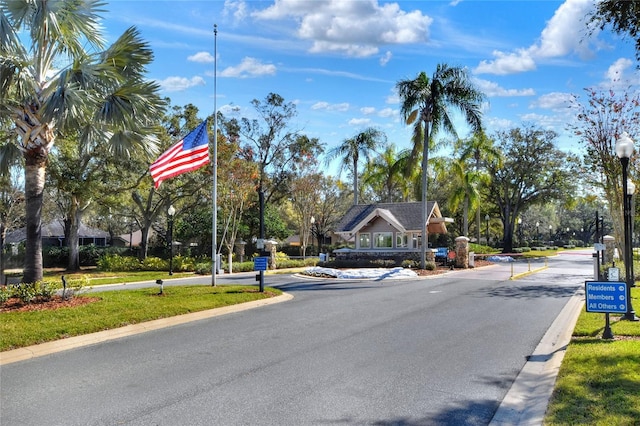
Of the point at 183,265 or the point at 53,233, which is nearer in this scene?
the point at 183,265

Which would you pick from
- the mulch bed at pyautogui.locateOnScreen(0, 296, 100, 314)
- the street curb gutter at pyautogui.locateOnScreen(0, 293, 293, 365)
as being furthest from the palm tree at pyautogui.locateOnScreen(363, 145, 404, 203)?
the mulch bed at pyautogui.locateOnScreen(0, 296, 100, 314)

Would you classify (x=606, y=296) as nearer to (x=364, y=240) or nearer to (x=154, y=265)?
(x=364, y=240)

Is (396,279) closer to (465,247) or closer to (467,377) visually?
A: (465,247)

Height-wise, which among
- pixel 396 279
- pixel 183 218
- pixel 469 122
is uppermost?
pixel 469 122

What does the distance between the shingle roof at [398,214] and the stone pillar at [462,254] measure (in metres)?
2.86

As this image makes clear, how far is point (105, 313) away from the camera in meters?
10.6

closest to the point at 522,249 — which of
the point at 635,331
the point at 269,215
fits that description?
the point at 269,215

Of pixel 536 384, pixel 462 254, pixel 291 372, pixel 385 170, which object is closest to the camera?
pixel 536 384

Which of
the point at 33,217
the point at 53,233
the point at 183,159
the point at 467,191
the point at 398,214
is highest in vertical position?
the point at 467,191

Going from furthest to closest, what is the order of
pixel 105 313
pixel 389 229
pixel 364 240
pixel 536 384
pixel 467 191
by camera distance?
pixel 467 191
pixel 364 240
pixel 389 229
pixel 105 313
pixel 536 384

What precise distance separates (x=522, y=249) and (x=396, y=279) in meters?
38.1

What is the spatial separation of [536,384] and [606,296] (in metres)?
3.39

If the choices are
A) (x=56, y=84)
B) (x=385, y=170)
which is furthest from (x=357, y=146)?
(x=56, y=84)

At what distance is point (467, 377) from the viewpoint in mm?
6918
